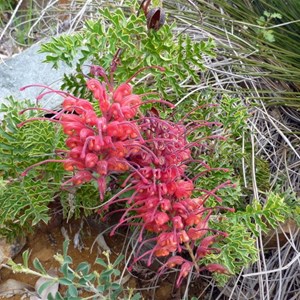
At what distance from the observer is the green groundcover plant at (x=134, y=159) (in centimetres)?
99

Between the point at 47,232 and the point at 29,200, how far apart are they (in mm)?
244

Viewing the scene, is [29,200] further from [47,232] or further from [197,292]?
[197,292]

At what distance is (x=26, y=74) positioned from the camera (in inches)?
68.3

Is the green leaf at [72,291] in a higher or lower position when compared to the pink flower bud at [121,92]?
lower

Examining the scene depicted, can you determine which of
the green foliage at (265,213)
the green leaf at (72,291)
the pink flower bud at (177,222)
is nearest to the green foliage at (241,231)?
the green foliage at (265,213)

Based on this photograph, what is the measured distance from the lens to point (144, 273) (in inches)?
52.9

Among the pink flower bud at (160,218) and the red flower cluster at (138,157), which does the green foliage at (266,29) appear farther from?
the pink flower bud at (160,218)

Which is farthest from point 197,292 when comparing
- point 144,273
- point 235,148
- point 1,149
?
point 1,149

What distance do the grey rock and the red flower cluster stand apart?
0.64m

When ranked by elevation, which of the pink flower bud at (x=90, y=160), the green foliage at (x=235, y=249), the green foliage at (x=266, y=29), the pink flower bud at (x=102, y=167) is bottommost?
the green foliage at (x=235, y=249)

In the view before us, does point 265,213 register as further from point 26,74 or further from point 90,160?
point 26,74

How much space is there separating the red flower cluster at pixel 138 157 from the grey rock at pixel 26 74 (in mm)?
640

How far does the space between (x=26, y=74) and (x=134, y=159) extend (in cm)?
82

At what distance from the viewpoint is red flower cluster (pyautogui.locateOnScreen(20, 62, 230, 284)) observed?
0.97m
